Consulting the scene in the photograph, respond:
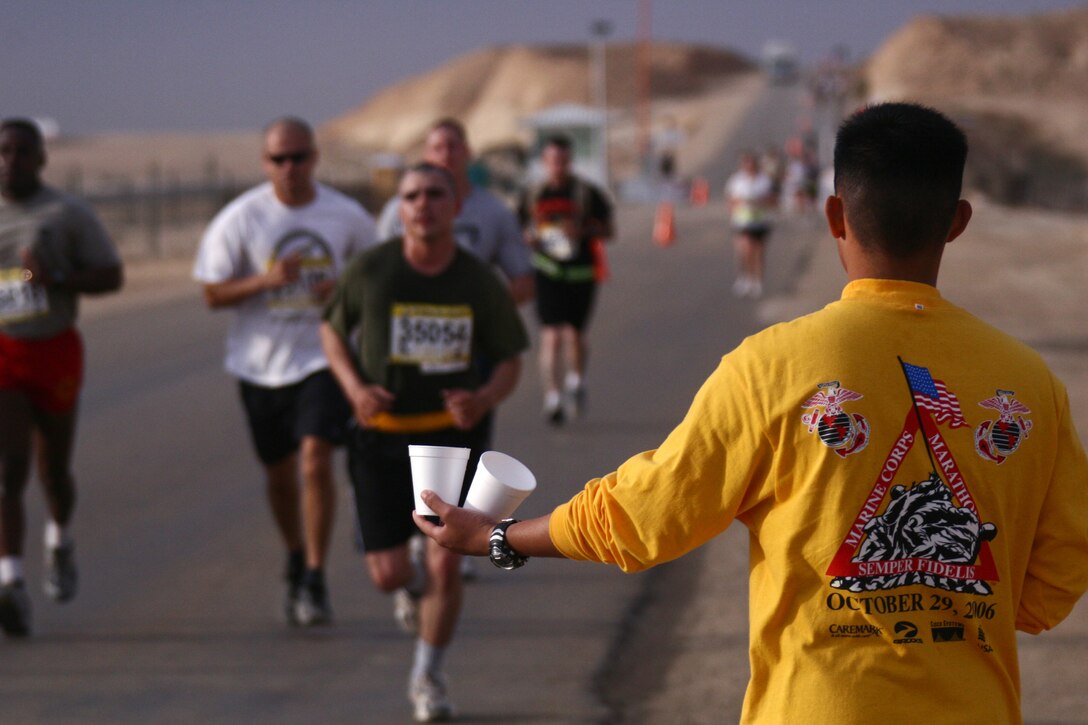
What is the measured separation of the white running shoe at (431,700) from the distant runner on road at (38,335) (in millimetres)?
2117

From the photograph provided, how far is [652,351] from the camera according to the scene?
15.1 metres

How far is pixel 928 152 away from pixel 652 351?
12.6 meters

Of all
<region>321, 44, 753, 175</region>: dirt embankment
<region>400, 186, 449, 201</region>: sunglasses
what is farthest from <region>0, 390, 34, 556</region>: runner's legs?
<region>321, 44, 753, 175</region>: dirt embankment

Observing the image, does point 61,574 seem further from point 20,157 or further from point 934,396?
point 934,396

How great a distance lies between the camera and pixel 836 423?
95.5 inches

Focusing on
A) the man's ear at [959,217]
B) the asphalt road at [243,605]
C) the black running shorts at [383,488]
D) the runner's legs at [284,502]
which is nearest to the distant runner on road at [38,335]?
the asphalt road at [243,605]

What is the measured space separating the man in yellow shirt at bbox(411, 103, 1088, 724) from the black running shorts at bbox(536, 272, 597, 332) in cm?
863

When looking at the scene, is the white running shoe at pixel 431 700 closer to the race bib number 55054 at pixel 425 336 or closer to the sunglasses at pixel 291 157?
the race bib number 55054 at pixel 425 336

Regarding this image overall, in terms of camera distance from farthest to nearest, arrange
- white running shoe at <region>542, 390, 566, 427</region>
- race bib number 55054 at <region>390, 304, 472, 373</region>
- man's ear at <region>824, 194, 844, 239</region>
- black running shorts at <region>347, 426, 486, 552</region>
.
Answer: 1. white running shoe at <region>542, 390, 566, 427</region>
2. race bib number 55054 at <region>390, 304, 472, 373</region>
3. black running shorts at <region>347, 426, 486, 552</region>
4. man's ear at <region>824, 194, 844, 239</region>

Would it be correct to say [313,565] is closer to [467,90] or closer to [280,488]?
[280,488]

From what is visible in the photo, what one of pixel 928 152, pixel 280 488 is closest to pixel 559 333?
pixel 280 488

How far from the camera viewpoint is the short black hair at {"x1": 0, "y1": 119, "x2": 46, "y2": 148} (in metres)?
6.78

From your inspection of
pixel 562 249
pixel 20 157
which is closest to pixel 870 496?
pixel 20 157

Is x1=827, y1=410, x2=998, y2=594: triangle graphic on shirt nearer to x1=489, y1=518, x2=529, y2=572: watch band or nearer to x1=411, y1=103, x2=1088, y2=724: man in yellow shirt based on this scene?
x1=411, y1=103, x2=1088, y2=724: man in yellow shirt
